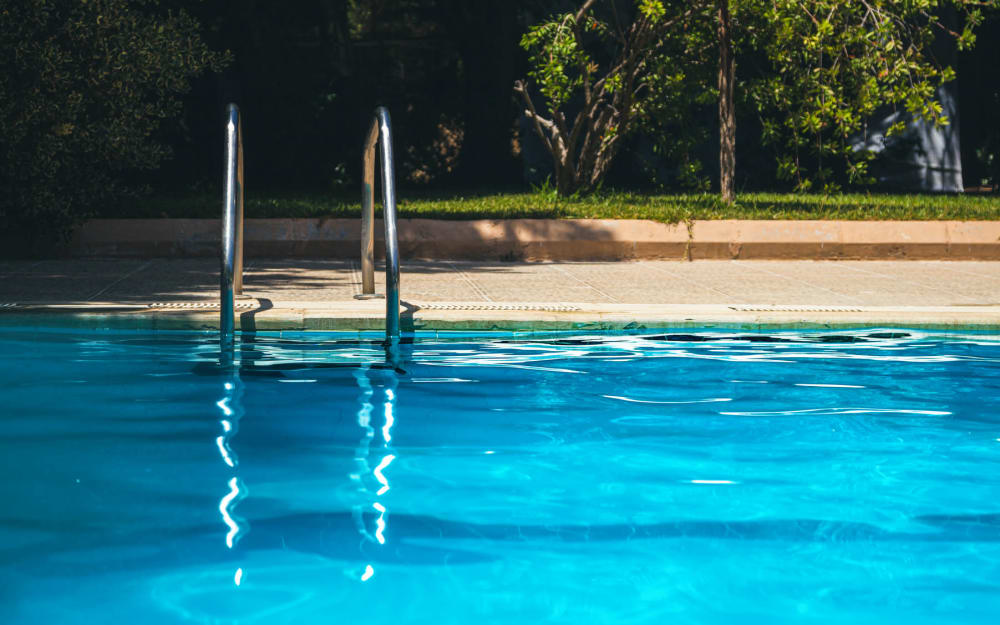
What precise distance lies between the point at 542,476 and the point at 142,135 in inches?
303

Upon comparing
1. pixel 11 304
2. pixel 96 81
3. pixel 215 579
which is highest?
pixel 96 81

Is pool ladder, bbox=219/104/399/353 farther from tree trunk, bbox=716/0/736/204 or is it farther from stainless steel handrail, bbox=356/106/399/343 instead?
tree trunk, bbox=716/0/736/204

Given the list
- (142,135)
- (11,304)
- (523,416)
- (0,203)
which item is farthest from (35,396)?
(142,135)

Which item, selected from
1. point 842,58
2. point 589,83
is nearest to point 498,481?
point 842,58

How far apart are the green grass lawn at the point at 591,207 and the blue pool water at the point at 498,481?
5.08 meters

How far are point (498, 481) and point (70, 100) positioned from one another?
728 cm

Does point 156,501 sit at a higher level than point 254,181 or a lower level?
lower

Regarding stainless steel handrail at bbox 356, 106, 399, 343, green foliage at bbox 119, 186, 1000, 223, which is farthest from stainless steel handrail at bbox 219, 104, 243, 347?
green foliage at bbox 119, 186, 1000, 223

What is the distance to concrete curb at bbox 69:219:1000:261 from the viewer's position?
10977mm

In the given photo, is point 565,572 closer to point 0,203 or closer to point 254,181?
point 0,203

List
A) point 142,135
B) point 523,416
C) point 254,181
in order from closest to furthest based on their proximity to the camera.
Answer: point 523,416, point 142,135, point 254,181

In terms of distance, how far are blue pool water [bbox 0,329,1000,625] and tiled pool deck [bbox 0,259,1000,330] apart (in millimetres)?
164

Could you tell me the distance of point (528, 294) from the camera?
8602mm

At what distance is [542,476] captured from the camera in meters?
4.78
